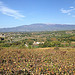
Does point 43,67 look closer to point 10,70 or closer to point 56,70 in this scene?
point 56,70

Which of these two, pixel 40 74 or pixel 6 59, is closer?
pixel 40 74

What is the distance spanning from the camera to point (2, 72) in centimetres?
363

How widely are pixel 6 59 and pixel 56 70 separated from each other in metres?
2.19

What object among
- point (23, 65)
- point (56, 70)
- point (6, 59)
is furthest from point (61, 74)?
point (6, 59)

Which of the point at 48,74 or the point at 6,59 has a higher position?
the point at 6,59

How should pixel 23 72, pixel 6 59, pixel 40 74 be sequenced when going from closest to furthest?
pixel 40 74 < pixel 23 72 < pixel 6 59

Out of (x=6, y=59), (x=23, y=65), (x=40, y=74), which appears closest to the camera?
(x=40, y=74)

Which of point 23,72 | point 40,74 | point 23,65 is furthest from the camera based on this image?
point 23,65

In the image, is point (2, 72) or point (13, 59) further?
point (13, 59)

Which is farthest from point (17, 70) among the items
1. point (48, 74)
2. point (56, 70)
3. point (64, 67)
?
point (64, 67)

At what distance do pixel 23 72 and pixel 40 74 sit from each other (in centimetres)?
64

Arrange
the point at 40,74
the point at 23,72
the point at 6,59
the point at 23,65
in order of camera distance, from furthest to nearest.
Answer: the point at 6,59 < the point at 23,65 < the point at 23,72 < the point at 40,74

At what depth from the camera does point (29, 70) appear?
145 inches

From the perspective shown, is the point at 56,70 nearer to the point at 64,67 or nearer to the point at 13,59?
the point at 64,67
